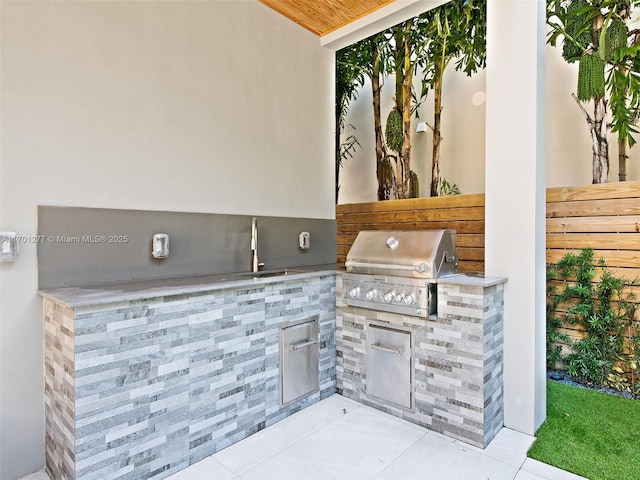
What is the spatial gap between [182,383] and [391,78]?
4.57m

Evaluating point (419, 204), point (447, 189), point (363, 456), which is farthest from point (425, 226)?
point (363, 456)

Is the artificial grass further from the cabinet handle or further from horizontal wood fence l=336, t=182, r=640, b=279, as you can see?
the cabinet handle

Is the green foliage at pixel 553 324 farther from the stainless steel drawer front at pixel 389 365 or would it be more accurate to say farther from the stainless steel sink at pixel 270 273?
the stainless steel sink at pixel 270 273

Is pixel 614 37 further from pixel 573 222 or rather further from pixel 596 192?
pixel 573 222

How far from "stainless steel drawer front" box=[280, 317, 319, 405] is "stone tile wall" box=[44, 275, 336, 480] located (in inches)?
2.9

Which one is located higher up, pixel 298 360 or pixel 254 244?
pixel 254 244

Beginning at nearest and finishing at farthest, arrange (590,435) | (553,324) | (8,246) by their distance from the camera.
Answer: (8,246) → (590,435) → (553,324)

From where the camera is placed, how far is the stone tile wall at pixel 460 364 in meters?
2.43

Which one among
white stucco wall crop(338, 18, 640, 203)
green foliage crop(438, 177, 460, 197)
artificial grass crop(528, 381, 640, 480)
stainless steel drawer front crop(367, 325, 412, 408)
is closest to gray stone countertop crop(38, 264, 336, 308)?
stainless steel drawer front crop(367, 325, 412, 408)

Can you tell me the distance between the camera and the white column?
255 centimetres

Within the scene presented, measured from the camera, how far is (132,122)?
101 inches

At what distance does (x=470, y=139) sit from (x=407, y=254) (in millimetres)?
2451

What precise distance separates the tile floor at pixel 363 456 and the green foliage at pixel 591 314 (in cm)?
106

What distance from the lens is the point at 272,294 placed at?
2682mm
